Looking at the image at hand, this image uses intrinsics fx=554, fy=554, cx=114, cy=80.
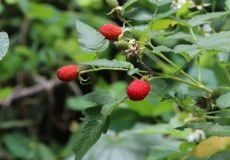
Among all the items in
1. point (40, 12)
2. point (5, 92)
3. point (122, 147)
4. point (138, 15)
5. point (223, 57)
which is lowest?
point (5, 92)

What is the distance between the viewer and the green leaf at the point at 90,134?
30.0 inches

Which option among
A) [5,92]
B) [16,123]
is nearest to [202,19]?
[5,92]

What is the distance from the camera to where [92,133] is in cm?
77

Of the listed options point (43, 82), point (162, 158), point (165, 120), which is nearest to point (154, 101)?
point (165, 120)

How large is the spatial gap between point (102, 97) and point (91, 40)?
8cm

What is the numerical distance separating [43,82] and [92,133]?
155 cm

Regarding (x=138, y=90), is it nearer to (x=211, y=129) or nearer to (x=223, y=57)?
(x=211, y=129)

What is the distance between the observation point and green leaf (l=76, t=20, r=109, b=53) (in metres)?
0.79

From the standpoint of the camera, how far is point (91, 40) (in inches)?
31.2

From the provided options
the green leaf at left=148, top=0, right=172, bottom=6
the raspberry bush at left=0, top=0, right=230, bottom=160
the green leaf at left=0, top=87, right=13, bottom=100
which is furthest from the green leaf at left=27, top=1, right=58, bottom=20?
the green leaf at left=148, top=0, right=172, bottom=6

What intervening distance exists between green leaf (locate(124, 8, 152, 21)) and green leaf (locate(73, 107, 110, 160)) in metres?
0.17

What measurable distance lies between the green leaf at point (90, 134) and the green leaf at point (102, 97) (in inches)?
0.9

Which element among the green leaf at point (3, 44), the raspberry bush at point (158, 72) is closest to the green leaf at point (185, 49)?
the raspberry bush at point (158, 72)

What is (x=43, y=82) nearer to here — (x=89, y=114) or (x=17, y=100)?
(x=17, y=100)
